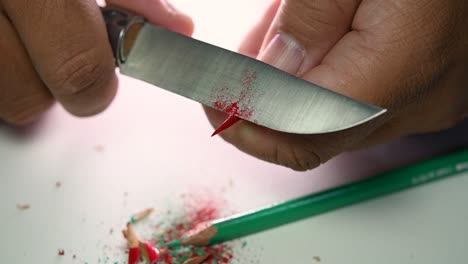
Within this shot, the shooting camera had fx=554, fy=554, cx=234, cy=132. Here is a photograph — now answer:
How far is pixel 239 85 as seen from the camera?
2.46ft

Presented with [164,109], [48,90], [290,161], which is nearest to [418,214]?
[290,161]

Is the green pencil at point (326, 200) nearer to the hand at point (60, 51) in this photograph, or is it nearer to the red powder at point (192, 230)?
the red powder at point (192, 230)

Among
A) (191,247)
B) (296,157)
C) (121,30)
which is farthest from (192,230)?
(121,30)

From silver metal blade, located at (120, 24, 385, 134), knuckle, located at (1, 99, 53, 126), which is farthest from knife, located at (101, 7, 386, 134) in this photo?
knuckle, located at (1, 99, 53, 126)

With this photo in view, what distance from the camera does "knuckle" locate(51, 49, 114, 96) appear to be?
87cm

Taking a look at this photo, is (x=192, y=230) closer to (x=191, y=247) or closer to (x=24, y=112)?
(x=191, y=247)

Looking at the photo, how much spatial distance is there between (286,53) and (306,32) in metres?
0.04

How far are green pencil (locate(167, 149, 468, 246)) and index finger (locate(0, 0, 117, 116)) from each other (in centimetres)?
30

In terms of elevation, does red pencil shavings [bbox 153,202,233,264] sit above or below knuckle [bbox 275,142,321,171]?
below

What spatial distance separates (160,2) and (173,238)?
392 millimetres

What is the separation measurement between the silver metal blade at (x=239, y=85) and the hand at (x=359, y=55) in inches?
2.5

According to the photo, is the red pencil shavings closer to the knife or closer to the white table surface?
the white table surface

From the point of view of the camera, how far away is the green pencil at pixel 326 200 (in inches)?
35.1

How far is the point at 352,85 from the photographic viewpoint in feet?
2.43
